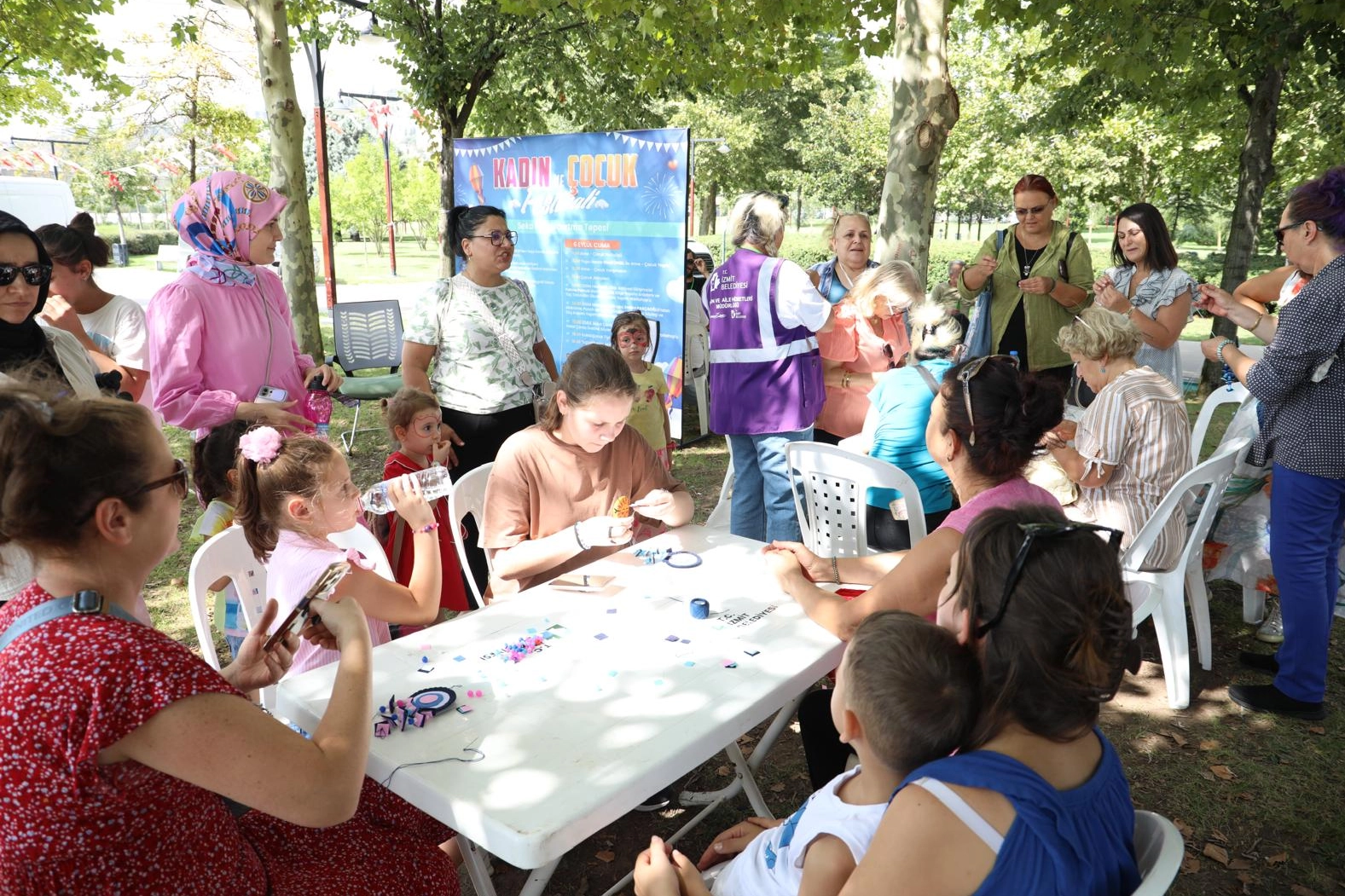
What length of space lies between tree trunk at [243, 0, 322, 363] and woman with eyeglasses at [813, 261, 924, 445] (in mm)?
4640

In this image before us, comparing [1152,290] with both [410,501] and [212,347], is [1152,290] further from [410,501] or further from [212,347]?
[212,347]

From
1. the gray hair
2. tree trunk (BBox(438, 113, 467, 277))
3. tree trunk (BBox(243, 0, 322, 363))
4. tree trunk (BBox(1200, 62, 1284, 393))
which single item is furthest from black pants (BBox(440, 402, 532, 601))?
tree trunk (BBox(1200, 62, 1284, 393))

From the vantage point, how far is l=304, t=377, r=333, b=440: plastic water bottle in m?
3.58

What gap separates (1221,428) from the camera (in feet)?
25.5

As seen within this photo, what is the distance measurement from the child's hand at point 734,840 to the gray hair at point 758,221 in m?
2.91

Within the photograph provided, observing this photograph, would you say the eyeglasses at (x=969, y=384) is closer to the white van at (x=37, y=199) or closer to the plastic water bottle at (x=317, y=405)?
the plastic water bottle at (x=317, y=405)

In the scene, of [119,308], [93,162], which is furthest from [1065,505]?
[93,162]

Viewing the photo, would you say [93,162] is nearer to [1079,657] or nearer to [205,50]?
[205,50]

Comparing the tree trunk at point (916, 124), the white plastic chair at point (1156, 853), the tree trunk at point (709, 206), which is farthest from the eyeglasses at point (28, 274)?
the tree trunk at point (709, 206)

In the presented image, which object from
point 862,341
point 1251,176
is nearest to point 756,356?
point 862,341

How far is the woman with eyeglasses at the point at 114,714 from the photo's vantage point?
3.98ft

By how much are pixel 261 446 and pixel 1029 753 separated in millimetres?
1862

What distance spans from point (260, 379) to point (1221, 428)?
25.8 ft

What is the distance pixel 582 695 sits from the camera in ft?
6.25
